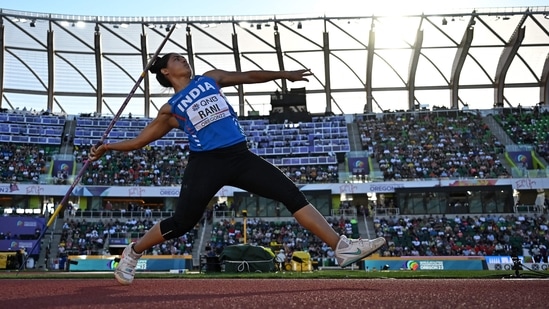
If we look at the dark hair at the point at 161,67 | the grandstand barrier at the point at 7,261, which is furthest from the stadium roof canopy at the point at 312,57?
the dark hair at the point at 161,67

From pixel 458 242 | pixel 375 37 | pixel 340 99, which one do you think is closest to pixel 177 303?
pixel 458 242

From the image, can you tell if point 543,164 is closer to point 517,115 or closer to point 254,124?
point 517,115

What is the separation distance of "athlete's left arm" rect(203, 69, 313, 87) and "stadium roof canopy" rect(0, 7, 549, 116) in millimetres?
36170

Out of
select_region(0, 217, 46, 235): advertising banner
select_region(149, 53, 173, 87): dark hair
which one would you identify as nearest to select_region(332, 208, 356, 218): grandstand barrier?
select_region(0, 217, 46, 235): advertising banner

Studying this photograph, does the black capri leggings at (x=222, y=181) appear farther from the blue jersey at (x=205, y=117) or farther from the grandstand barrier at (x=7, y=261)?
the grandstand barrier at (x=7, y=261)

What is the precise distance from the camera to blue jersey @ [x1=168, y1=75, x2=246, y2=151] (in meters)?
4.70

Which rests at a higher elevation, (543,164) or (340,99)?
(340,99)

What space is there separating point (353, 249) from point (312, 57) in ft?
132

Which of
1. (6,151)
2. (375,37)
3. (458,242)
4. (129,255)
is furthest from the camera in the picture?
(375,37)

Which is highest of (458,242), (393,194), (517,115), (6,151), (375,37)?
(375,37)

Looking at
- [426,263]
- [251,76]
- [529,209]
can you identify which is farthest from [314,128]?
[251,76]

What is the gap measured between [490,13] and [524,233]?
17.9 meters

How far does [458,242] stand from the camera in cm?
2900

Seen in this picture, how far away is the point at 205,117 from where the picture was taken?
4.71 meters
